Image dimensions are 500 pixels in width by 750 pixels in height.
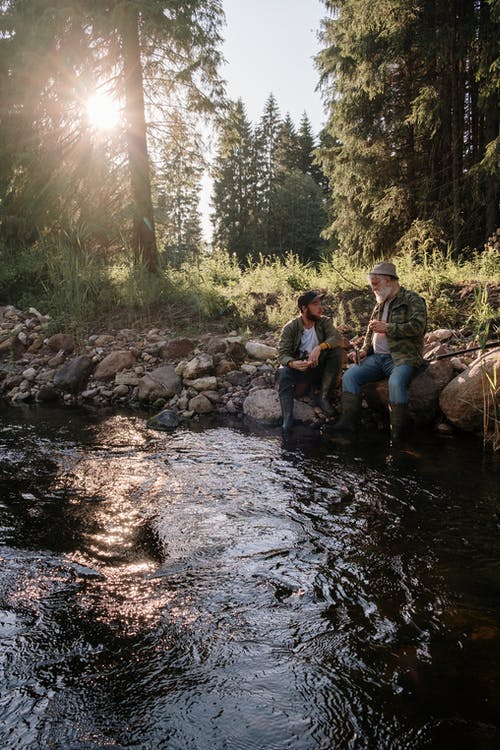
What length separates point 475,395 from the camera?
510 centimetres

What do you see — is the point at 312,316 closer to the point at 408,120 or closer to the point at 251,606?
the point at 251,606

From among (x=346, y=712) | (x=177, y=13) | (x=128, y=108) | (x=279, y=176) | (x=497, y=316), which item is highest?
(x=279, y=176)

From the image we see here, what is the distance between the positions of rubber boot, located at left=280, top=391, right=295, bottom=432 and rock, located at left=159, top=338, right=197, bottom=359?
2430 mm

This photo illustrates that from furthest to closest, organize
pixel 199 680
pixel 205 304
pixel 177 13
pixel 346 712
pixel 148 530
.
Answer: pixel 205 304, pixel 177 13, pixel 148 530, pixel 199 680, pixel 346 712

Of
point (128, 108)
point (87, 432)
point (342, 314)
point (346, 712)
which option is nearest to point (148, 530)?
point (346, 712)

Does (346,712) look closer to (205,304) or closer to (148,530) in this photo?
(148,530)

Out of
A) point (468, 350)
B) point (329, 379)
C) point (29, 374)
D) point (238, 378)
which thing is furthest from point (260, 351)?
point (29, 374)

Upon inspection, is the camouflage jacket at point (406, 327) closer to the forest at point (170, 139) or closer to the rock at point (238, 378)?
the rock at point (238, 378)

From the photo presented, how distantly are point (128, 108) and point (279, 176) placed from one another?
34.9 metres

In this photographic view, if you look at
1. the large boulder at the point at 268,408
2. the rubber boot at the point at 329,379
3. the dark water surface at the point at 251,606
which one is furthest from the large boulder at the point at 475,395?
the large boulder at the point at 268,408

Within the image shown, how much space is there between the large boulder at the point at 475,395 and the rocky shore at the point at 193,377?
1 centimetres

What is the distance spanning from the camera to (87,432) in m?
6.01

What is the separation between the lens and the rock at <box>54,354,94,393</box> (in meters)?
7.84

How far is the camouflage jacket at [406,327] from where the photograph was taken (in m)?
5.33
